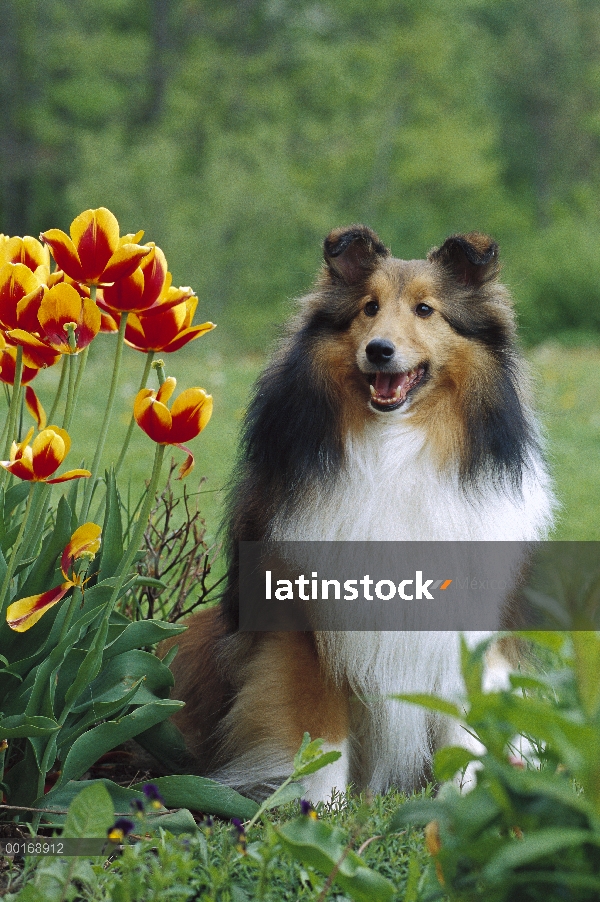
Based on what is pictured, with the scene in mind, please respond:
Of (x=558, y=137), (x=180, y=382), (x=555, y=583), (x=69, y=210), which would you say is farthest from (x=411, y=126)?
(x=555, y=583)

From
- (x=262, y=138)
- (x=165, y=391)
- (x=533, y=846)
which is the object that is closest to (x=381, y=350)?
(x=165, y=391)

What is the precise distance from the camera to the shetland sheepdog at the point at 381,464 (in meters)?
2.92

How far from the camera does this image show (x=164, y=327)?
2.34 metres

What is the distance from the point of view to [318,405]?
9.76ft

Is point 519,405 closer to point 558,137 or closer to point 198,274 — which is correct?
point 198,274

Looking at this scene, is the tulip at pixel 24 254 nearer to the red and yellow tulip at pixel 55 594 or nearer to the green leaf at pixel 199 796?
the red and yellow tulip at pixel 55 594

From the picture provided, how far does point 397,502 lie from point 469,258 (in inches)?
29.4

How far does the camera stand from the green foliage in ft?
4.36

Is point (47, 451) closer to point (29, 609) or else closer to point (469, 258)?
point (29, 609)

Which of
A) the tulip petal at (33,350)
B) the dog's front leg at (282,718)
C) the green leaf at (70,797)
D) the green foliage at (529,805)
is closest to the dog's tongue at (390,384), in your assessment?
the dog's front leg at (282,718)

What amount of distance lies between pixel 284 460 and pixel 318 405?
0.19 m

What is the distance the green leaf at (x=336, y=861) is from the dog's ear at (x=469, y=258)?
1.84 metres

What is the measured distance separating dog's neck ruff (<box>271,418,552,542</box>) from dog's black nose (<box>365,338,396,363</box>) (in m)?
0.22

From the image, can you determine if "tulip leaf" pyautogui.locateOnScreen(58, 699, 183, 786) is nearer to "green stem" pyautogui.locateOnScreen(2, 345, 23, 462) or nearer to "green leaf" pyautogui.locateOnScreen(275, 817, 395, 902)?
"green stem" pyautogui.locateOnScreen(2, 345, 23, 462)
